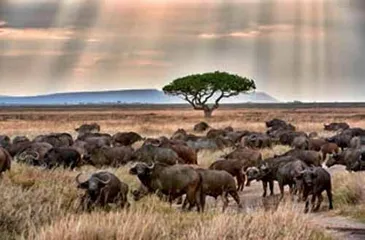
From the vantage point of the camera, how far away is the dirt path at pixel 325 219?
14.1 meters

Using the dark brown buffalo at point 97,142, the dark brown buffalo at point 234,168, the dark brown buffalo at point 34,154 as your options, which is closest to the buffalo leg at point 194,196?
the dark brown buffalo at point 234,168

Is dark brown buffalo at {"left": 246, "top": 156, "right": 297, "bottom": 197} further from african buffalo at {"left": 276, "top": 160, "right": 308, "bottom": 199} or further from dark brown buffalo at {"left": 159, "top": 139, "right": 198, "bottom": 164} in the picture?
dark brown buffalo at {"left": 159, "top": 139, "right": 198, "bottom": 164}

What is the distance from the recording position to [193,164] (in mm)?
26391

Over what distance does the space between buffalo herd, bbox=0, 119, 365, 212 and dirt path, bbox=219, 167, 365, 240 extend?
0.35m

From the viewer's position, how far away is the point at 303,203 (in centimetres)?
1862

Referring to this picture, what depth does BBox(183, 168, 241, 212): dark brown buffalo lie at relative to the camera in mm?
17453

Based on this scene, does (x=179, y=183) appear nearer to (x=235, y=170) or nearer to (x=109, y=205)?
(x=109, y=205)

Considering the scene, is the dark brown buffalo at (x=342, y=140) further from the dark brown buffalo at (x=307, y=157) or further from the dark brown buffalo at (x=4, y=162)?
the dark brown buffalo at (x=4, y=162)

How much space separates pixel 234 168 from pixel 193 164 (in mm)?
4595

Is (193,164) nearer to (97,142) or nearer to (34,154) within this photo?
(34,154)

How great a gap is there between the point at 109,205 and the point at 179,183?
6.05 feet

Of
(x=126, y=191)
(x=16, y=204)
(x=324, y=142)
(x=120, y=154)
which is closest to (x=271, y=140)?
(x=324, y=142)

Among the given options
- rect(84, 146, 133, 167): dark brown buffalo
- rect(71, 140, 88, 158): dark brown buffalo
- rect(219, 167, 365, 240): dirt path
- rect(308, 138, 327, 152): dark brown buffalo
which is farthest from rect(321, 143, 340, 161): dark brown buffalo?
rect(71, 140, 88, 158): dark brown buffalo

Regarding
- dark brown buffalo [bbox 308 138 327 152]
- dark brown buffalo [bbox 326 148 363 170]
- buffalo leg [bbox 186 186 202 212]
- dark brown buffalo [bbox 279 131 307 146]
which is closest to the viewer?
buffalo leg [bbox 186 186 202 212]
